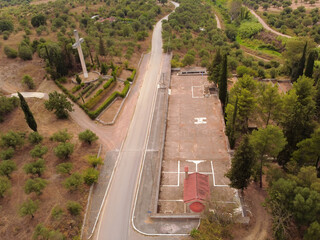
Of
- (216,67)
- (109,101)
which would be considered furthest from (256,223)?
(109,101)

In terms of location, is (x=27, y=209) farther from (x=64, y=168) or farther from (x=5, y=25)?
(x=5, y=25)

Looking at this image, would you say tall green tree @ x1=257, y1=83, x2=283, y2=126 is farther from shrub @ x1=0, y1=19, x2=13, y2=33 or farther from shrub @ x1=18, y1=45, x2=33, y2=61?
shrub @ x1=0, y1=19, x2=13, y2=33

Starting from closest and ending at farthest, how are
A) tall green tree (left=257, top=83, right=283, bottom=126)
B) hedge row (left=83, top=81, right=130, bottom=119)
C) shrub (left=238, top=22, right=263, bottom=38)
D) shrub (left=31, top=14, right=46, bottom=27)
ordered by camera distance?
1. tall green tree (left=257, top=83, right=283, bottom=126)
2. hedge row (left=83, top=81, right=130, bottom=119)
3. shrub (left=31, top=14, right=46, bottom=27)
4. shrub (left=238, top=22, right=263, bottom=38)

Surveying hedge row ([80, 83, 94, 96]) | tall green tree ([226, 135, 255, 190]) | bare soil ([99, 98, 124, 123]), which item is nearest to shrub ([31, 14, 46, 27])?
hedge row ([80, 83, 94, 96])

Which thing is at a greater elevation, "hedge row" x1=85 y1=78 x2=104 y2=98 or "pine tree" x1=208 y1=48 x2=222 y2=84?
"pine tree" x1=208 y1=48 x2=222 y2=84

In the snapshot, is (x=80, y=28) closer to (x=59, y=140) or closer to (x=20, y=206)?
(x=59, y=140)

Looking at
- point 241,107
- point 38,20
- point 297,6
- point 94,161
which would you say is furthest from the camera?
point 297,6
